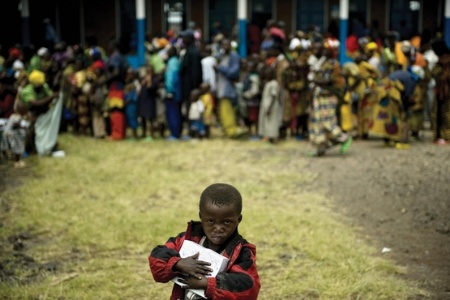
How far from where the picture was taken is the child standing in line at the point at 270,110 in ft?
35.6

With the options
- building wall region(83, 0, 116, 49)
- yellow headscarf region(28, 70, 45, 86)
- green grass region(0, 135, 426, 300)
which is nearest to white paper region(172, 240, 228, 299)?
green grass region(0, 135, 426, 300)

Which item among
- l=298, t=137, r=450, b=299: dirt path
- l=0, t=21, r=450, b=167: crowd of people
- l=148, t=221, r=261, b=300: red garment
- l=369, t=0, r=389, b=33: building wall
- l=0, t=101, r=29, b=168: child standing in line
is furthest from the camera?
l=369, t=0, r=389, b=33: building wall

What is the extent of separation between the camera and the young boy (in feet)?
8.81

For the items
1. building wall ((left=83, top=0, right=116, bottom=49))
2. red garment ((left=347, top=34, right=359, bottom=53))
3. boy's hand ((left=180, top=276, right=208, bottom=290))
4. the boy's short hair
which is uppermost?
building wall ((left=83, top=0, right=116, bottom=49))

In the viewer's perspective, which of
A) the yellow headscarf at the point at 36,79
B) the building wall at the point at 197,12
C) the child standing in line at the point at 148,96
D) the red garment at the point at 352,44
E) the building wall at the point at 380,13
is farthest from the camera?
the building wall at the point at 197,12

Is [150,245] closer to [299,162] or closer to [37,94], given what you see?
[299,162]

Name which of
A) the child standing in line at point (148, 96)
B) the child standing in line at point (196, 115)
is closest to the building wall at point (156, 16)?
the child standing in line at point (148, 96)

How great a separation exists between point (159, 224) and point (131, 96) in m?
5.81

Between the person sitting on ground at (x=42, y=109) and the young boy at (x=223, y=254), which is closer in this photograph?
the young boy at (x=223, y=254)

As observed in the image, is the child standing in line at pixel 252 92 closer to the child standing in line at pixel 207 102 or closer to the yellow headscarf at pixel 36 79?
the child standing in line at pixel 207 102

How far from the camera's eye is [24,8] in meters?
16.7

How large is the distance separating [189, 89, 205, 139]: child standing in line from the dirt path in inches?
103

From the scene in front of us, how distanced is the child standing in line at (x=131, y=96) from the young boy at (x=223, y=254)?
9.05 m

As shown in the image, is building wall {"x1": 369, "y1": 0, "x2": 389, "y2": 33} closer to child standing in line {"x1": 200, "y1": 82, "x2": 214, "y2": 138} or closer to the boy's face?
child standing in line {"x1": 200, "y1": 82, "x2": 214, "y2": 138}
